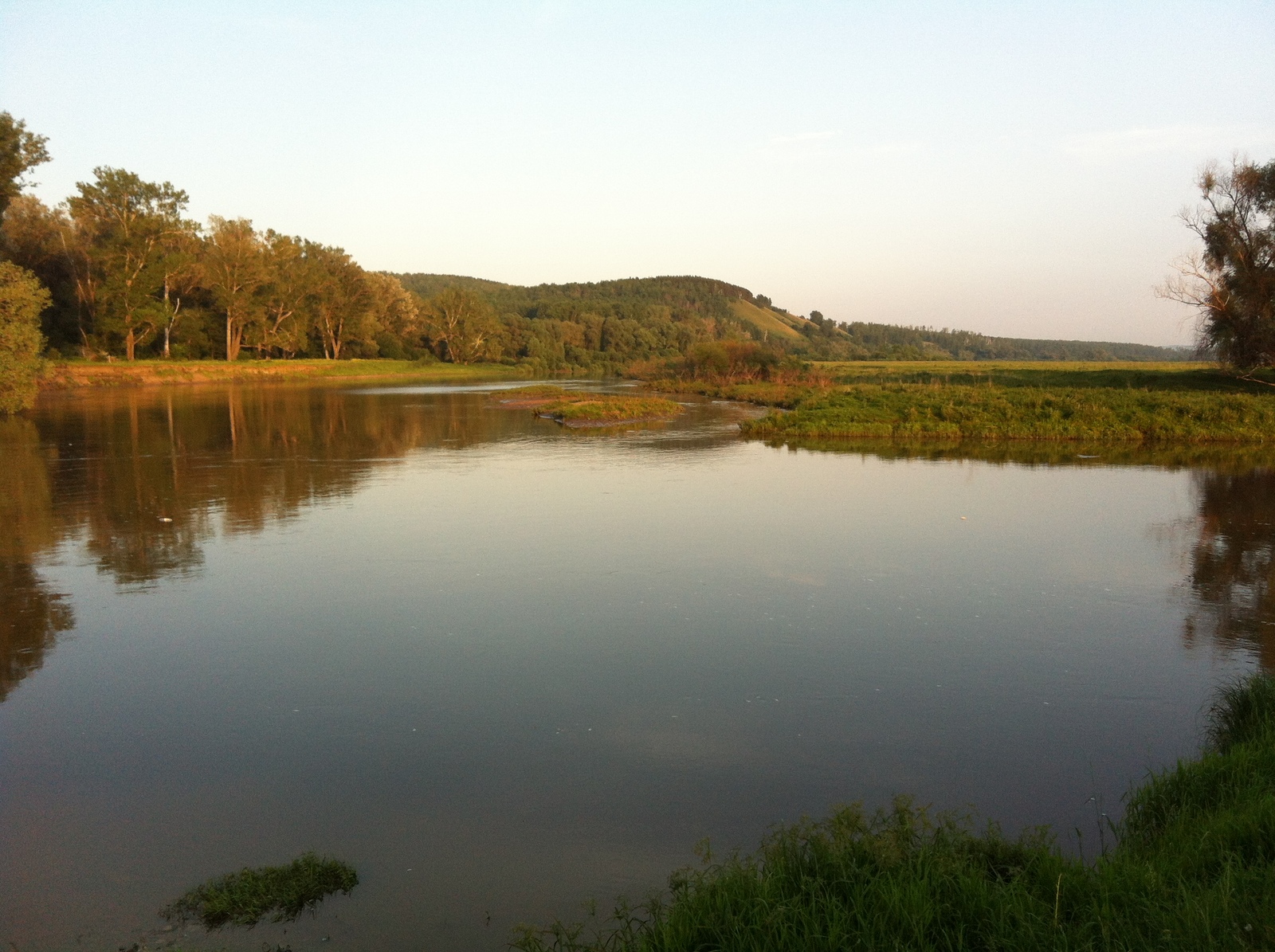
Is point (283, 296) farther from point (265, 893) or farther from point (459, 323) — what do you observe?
point (265, 893)

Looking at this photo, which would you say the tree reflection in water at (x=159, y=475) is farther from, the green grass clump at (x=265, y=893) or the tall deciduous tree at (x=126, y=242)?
the tall deciduous tree at (x=126, y=242)

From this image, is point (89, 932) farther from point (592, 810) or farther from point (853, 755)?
point (853, 755)

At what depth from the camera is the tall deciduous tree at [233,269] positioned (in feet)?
234

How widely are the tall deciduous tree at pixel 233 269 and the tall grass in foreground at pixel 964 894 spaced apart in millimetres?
77262

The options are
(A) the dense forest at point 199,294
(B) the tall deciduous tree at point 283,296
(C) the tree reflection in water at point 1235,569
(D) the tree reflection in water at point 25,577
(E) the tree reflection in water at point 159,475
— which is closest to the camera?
(D) the tree reflection in water at point 25,577

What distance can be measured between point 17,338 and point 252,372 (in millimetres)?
38497

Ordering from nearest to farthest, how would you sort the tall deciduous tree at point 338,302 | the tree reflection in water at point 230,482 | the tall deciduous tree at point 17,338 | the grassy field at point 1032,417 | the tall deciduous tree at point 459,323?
the tree reflection in water at point 230,482
the grassy field at point 1032,417
the tall deciduous tree at point 17,338
the tall deciduous tree at point 338,302
the tall deciduous tree at point 459,323

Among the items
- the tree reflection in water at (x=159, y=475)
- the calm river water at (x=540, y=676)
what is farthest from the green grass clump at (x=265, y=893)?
the tree reflection in water at (x=159, y=475)

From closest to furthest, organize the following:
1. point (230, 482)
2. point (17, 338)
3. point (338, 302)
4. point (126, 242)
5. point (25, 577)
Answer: point (25, 577), point (230, 482), point (17, 338), point (126, 242), point (338, 302)

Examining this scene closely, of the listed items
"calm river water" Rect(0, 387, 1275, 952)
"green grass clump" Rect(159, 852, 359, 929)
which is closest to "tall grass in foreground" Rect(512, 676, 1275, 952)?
"calm river water" Rect(0, 387, 1275, 952)

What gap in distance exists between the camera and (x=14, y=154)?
44.3 metres

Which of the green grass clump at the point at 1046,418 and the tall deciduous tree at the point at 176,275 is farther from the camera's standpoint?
the tall deciduous tree at the point at 176,275

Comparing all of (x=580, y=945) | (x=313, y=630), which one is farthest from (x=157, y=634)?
(x=580, y=945)

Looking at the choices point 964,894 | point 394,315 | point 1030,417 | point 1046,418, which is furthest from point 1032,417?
point 394,315
